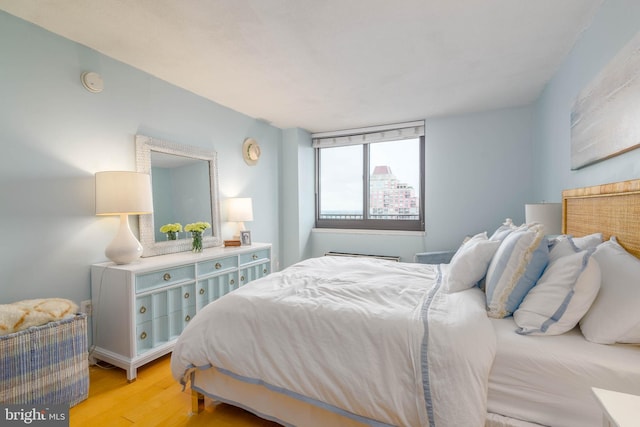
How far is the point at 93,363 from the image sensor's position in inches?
87.7

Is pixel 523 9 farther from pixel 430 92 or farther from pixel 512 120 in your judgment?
pixel 512 120

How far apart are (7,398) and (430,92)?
395 cm

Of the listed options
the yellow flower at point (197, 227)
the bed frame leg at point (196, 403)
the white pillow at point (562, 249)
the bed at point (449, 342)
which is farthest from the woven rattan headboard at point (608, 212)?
the yellow flower at point (197, 227)

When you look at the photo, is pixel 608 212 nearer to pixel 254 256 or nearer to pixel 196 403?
pixel 196 403

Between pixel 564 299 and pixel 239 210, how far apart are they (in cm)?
297

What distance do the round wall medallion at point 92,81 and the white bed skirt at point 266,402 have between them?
224 cm

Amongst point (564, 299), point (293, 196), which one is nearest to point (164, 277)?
point (293, 196)

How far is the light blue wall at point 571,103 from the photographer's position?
1.52m

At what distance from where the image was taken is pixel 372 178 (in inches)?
177

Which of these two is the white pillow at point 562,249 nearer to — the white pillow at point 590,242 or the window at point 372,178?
the white pillow at point 590,242

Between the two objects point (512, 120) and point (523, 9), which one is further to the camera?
point (512, 120)

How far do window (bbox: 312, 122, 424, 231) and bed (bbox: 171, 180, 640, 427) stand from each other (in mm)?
2427

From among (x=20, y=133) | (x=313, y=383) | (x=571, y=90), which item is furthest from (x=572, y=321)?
(x=20, y=133)

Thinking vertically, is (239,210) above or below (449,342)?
above
